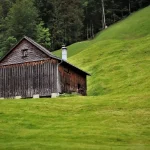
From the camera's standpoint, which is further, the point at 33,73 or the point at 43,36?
the point at 43,36

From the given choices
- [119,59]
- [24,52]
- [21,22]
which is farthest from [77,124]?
[21,22]

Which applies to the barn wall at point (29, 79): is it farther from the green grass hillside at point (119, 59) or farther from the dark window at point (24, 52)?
the green grass hillside at point (119, 59)

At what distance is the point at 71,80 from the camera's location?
169ft

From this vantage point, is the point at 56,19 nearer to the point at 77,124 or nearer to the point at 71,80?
the point at 71,80

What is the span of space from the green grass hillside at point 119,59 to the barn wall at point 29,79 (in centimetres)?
756

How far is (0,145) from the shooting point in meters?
19.6

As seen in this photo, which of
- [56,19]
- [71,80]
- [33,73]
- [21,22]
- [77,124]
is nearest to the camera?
[77,124]

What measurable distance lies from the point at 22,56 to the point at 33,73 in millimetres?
2628

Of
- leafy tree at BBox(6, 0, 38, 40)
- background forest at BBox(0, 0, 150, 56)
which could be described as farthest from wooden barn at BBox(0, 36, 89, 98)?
leafy tree at BBox(6, 0, 38, 40)

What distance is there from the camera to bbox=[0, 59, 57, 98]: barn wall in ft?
159

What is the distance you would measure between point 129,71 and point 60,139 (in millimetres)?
39386

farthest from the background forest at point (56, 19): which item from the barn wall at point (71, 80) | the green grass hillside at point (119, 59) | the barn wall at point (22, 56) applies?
the barn wall at point (22, 56)

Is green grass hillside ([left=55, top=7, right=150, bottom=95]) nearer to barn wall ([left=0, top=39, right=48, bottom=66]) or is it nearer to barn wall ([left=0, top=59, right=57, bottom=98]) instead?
barn wall ([left=0, top=59, right=57, bottom=98])

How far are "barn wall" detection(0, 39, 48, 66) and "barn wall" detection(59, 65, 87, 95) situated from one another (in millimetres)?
2925
